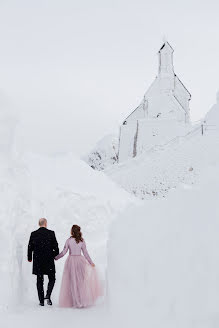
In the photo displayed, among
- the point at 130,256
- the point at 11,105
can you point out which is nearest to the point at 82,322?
the point at 130,256

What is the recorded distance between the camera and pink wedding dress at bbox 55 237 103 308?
7234mm

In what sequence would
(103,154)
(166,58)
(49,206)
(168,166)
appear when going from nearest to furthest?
(49,206)
(168,166)
(166,58)
(103,154)

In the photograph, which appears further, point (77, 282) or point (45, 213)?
point (45, 213)

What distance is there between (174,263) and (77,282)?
12.1 feet

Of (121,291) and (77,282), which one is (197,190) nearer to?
(121,291)

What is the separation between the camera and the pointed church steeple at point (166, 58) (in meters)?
48.7

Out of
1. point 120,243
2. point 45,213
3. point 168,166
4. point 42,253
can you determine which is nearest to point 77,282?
point 42,253

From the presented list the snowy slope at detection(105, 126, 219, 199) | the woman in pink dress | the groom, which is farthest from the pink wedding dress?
the snowy slope at detection(105, 126, 219, 199)

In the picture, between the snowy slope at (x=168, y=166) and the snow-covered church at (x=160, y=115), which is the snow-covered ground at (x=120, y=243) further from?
the snow-covered church at (x=160, y=115)

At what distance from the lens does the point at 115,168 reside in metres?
34.5

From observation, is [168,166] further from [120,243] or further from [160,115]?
[120,243]

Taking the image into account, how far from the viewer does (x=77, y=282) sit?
24.0 feet

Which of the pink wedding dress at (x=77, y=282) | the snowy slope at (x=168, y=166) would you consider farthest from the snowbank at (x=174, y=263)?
the snowy slope at (x=168, y=166)

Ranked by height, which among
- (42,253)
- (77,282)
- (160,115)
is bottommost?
(77,282)
